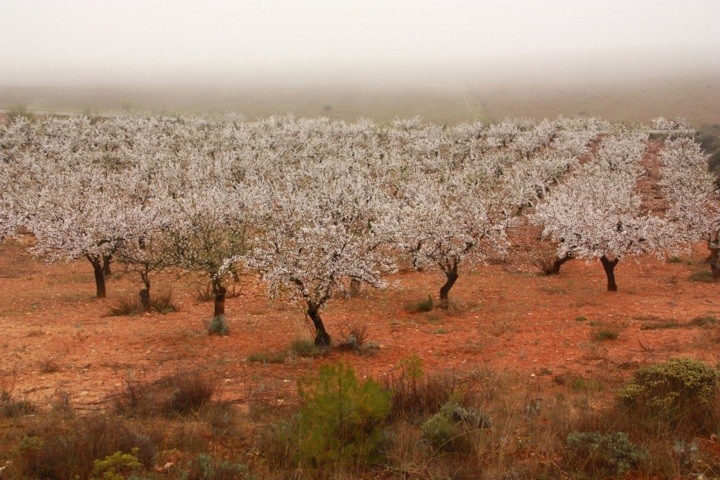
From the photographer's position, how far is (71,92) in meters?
168

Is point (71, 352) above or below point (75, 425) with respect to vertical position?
below

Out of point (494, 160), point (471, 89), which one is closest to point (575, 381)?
point (494, 160)

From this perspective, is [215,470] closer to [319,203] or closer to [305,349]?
[305,349]

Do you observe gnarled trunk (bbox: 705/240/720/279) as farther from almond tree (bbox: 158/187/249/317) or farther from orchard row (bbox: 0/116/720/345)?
almond tree (bbox: 158/187/249/317)

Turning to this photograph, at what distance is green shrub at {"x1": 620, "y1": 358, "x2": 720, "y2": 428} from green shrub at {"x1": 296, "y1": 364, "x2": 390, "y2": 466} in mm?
4361

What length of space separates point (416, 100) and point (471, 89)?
33598 millimetres

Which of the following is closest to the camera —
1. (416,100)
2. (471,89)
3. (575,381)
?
(575,381)

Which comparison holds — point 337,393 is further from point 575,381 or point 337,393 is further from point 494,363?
point 494,363

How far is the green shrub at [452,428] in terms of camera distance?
24.7 feet

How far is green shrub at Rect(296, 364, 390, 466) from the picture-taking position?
720 centimetres

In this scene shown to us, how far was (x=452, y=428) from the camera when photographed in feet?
25.1

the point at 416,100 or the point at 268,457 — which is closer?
the point at 268,457

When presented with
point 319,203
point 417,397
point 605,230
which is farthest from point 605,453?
point 319,203

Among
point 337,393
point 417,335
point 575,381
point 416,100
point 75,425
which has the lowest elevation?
point 417,335
